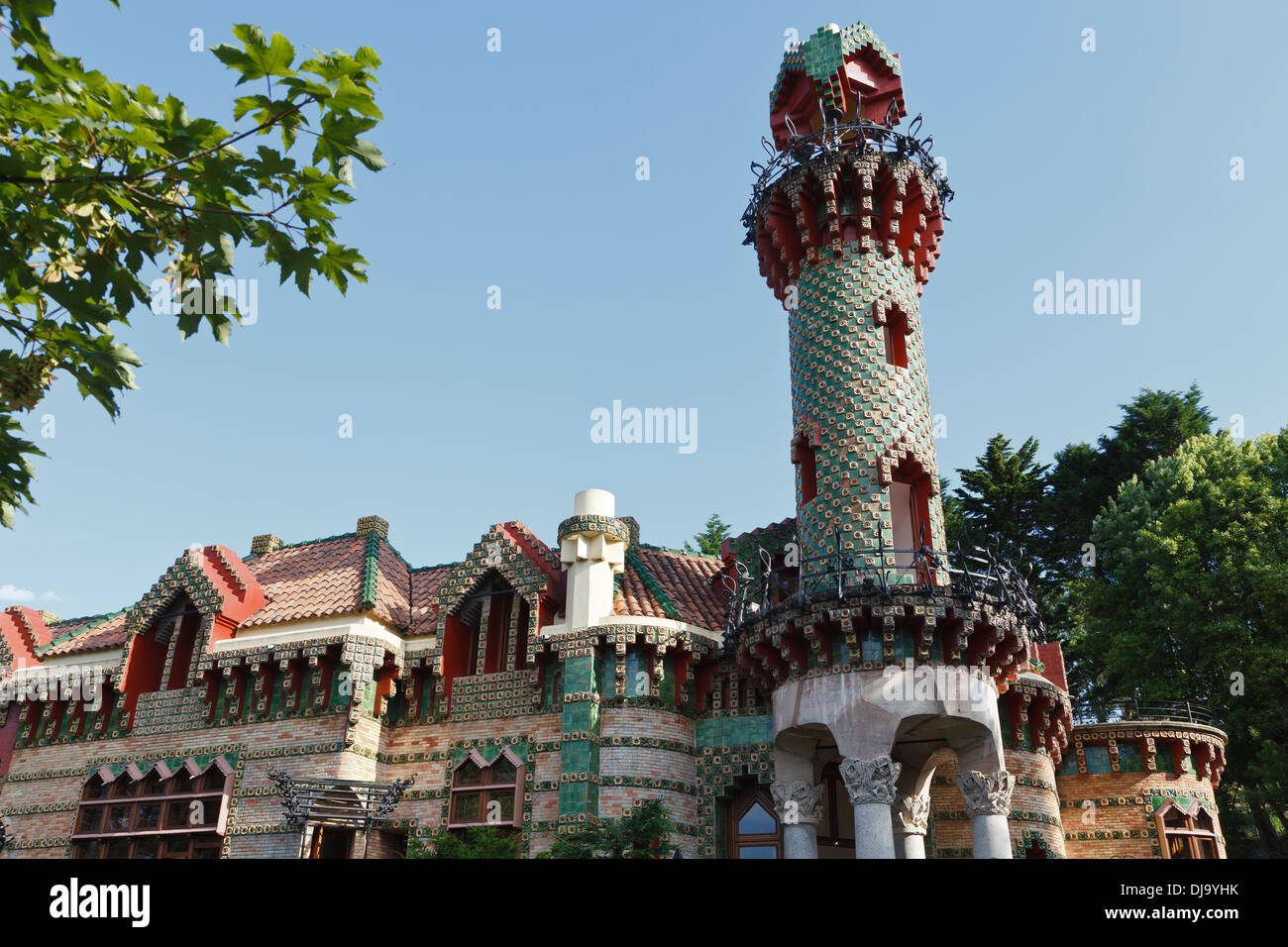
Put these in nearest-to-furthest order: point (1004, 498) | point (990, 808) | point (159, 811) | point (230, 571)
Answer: point (990, 808), point (159, 811), point (230, 571), point (1004, 498)

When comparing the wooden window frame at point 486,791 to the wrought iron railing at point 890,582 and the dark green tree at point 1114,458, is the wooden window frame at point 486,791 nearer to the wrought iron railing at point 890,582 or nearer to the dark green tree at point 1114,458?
the wrought iron railing at point 890,582

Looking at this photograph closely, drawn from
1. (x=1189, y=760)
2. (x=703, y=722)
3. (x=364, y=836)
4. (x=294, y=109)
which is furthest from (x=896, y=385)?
(x=294, y=109)

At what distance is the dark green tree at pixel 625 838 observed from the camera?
1645 centimetres

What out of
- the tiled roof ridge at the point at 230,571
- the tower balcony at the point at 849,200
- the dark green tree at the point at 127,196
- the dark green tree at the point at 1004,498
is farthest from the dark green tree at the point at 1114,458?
the dark green tree at the point at 127,196

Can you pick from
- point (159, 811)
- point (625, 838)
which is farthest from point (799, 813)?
point (159, 811)

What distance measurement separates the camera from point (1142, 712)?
30.3m

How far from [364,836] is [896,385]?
13.5 metres

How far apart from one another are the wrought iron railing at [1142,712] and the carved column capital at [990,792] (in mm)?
8445

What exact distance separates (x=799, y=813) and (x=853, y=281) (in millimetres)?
10423

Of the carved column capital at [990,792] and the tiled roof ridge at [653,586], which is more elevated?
the tiled roof ridge at [653,586]

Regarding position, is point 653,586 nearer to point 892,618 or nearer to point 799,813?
point 799,813

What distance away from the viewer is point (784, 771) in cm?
1775

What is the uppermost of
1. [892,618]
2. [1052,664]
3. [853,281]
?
[853,281]

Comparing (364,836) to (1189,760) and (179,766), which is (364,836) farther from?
(1189,760)
